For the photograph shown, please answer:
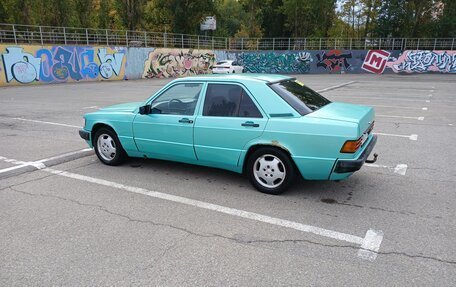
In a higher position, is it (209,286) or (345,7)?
(345,7)

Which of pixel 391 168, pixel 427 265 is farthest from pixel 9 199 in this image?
pixel 391 168

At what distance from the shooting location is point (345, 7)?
52.8m

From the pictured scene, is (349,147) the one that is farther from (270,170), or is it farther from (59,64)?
(59,64)

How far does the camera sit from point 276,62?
40.1m

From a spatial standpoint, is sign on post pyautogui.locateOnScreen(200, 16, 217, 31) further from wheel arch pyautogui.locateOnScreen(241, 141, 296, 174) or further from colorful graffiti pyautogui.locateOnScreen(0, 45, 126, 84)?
wheel arch pyautogui.locateOnScreen(241, 141, 296, 174)

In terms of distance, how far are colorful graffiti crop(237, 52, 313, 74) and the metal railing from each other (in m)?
1.91

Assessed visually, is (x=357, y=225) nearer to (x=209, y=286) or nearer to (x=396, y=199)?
(x=396, y=199)

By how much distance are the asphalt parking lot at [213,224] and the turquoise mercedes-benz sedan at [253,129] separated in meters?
0.39

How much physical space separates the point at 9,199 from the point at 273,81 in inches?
145

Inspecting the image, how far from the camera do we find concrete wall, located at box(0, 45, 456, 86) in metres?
22.8

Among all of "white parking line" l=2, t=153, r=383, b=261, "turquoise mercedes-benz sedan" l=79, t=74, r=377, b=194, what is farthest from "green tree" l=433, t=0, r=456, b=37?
"white parking line" l=2, t=153, r=383, b=261

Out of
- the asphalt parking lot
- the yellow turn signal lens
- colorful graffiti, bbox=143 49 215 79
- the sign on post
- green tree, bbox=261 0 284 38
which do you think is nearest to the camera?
the asphalt parking lot

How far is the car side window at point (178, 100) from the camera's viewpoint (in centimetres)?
513

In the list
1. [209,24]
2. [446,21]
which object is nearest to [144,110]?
[209,24]
